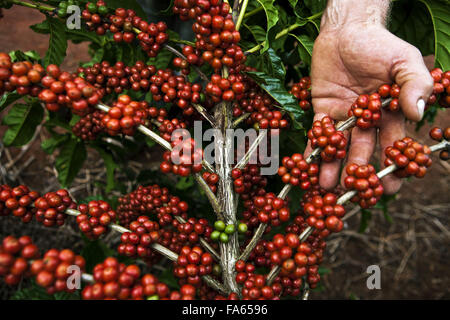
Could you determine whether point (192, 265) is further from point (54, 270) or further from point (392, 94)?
point (392, 94)

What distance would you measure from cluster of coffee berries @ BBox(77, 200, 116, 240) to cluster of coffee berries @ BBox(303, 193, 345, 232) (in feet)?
2.78

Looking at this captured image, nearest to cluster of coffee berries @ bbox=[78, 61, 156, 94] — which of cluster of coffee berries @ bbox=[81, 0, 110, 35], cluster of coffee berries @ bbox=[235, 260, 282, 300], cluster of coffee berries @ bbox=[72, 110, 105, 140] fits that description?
cluster of coffee berries @ bbox=[81, 0, 110, 35]

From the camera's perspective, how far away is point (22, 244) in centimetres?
107

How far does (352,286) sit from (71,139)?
356cm

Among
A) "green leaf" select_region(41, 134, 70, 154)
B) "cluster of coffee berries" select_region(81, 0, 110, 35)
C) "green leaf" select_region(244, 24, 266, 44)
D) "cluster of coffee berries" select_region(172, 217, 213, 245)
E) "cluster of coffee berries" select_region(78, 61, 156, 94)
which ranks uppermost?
"cluster of coffee berries" select_region(81, 0, 110, 35)

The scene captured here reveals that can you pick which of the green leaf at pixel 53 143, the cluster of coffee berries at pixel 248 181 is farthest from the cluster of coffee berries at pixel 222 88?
the green leaf at pixel 53 143

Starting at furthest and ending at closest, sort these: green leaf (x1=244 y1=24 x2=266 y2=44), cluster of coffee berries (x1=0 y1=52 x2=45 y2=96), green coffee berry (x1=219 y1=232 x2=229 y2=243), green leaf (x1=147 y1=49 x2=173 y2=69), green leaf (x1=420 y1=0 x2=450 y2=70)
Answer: green leaf (x1=147 y1=49 x2=173 y2=69) < green leaf (x1=420 y1=0 x2=450 y2=70) < green leaf (x1=244 y1=24 x2=266 y2=44) < green coffee berry (x1=219 y1=232 x2=229 y2=243) < cluster of coffee berries (x1=0 y1=52 x2=45 y2=96)

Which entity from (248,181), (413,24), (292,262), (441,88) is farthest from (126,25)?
(413,24)

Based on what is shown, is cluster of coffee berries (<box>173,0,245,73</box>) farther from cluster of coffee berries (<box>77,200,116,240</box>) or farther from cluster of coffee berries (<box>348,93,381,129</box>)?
cluster of coffee berries (<box>77,200,116,240</box>)

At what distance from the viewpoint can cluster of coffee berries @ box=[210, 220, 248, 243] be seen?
1395mm

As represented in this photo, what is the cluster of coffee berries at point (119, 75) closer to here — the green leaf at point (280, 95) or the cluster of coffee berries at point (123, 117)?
the cluster of coffee berries at point (123, 117)

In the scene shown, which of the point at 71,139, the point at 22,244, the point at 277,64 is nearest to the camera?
the point at 22,244
